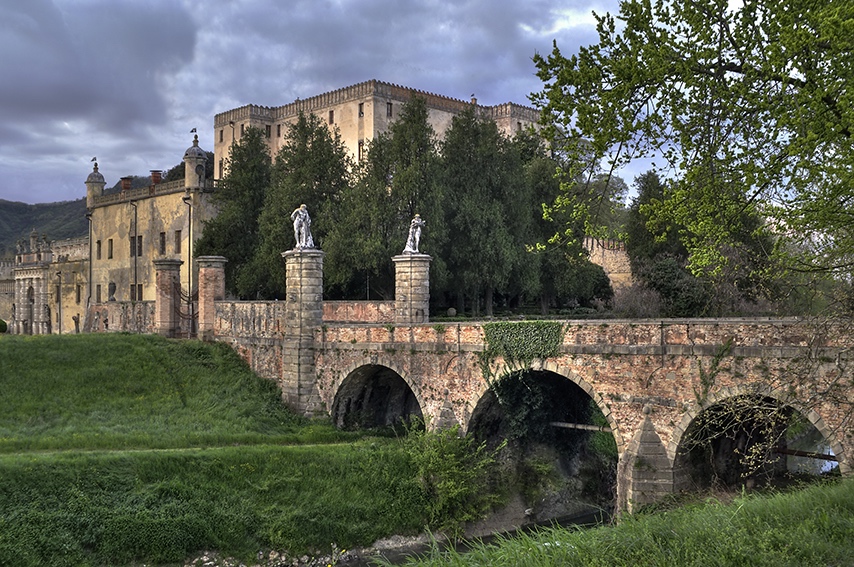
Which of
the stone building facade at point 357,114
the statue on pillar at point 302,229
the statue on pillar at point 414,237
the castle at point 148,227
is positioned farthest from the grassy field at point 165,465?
the stone building facade at point 357,114

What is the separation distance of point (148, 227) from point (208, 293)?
15766 millimetres

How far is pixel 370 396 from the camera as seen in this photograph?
26.8 m

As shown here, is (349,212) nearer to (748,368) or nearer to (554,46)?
(748,368)

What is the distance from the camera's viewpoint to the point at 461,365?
→ 2220cm

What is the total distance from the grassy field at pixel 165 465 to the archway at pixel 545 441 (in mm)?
2984

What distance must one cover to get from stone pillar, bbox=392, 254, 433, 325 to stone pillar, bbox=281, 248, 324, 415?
2.62 metres

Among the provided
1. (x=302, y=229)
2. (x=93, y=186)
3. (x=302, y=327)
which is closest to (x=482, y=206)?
(x=302, y=229)

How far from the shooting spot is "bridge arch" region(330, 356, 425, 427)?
83.4ft

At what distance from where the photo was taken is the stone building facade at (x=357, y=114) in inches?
2052

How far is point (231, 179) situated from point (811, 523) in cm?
3278

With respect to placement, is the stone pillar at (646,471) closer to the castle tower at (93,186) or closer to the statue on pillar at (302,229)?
the statue on pillar at (302,229)

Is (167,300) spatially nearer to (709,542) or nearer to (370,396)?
(370,396)

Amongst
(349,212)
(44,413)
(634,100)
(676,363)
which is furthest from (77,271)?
(634,100)

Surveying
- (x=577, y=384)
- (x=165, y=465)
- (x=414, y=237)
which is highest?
(x=414, y=237)
